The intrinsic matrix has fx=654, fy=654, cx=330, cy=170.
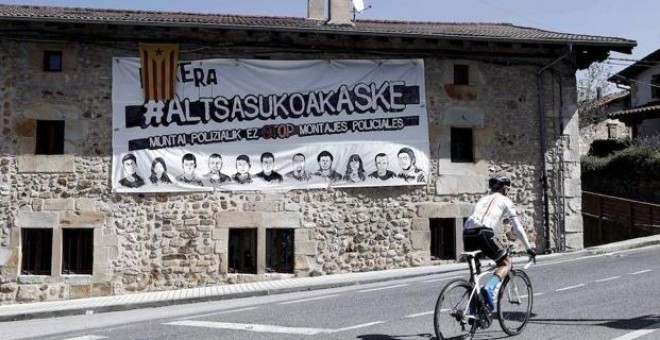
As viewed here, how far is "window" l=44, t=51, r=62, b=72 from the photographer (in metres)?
15.5

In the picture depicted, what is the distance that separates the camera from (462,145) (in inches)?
685

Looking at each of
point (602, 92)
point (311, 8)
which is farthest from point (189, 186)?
point (602, 92)

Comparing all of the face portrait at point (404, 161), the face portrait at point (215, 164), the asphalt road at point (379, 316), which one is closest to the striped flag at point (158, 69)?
the face portrait at point (215, 164)

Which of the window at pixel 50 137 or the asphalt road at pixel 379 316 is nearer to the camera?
the asphalt road at pixel 379 316

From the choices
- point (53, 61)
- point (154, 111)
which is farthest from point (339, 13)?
point (53, 61)

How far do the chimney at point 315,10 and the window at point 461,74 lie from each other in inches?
166

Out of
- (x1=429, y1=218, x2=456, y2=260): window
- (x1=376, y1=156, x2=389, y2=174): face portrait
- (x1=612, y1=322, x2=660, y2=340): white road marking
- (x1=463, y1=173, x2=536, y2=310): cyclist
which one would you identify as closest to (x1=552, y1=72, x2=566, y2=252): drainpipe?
(x1=429, y1=218, x2=456, y2=260): window

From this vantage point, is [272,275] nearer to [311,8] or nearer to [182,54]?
[182,54]

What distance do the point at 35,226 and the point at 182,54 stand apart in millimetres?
5312

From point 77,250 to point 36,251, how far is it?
91 centimetres

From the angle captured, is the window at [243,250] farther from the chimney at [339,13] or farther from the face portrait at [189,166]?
the chimney at [339,13]

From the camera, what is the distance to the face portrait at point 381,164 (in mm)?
16609

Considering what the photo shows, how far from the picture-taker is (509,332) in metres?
6.54

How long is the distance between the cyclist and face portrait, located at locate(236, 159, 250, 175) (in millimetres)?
10297
